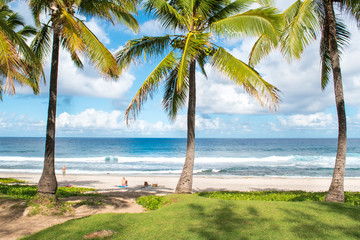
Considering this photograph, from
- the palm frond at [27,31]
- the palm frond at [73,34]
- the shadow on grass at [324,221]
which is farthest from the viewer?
the palm frond at [27,31]

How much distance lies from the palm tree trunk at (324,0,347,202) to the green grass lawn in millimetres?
1209

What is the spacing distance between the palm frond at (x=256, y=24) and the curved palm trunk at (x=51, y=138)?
491 cm

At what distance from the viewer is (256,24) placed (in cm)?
795

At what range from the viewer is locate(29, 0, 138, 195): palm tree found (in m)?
7.07

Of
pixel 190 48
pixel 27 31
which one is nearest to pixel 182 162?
pixel 27 31

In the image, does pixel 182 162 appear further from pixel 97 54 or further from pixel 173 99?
pixel 97 54

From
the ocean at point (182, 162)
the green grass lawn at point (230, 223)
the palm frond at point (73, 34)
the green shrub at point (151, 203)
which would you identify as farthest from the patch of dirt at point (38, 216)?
the ocean at point (182, 162)

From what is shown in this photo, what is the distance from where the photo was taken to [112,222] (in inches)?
219

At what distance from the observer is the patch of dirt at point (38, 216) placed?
598 centimetres

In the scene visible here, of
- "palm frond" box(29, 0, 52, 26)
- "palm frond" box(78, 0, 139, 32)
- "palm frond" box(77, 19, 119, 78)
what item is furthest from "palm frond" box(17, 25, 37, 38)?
"palm frond" box(77, 19, 119, 78)

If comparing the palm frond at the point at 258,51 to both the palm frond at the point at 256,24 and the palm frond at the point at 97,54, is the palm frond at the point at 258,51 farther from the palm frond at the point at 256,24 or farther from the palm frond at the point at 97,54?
the palm frond at the point at 97,54

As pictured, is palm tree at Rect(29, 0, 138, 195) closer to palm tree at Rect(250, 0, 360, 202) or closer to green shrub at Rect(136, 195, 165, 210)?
green shrub at Rect(136, 195, 165, 210)

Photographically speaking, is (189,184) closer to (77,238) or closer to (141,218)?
(141,218)

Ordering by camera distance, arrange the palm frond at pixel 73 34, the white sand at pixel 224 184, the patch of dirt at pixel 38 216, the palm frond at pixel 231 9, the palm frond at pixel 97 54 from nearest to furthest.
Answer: the patch of dirt at pixel 38 216, the palm frond at pixel 73 34, the palm frond at pixel 97 54, the palm frond at pixel 231 9, the white sand at pixel 224 184
